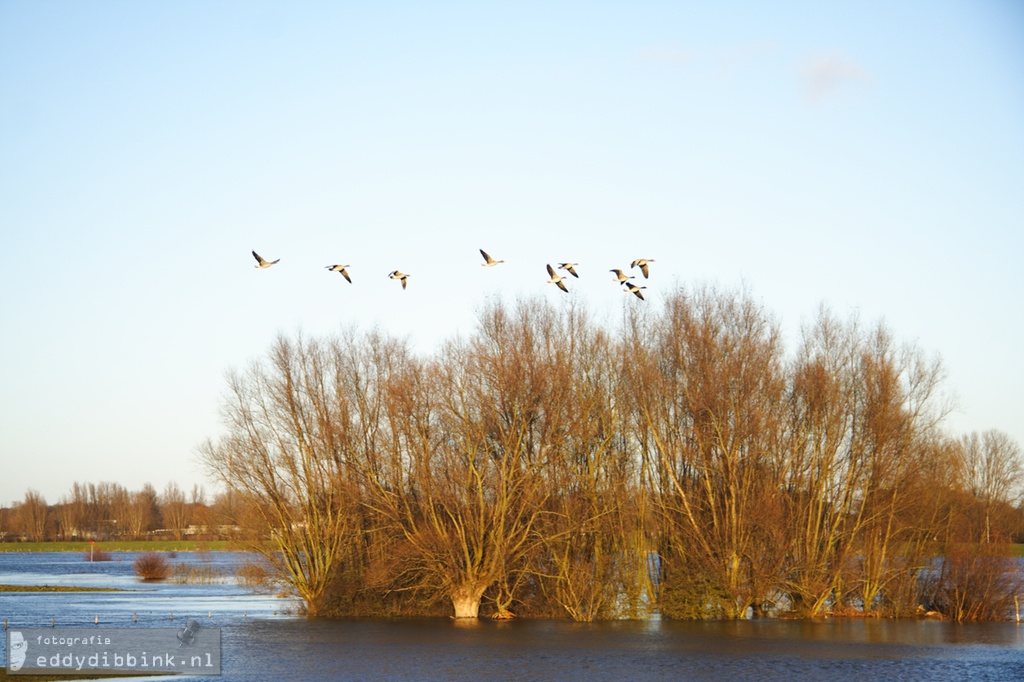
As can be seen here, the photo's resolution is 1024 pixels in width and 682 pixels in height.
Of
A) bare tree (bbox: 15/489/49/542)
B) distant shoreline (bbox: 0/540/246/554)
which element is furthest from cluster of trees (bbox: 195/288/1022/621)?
bare tree (bbox: 15/489/49/542)

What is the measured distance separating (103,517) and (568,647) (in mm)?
174531

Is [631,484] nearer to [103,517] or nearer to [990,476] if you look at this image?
[990,476]

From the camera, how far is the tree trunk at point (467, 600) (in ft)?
150

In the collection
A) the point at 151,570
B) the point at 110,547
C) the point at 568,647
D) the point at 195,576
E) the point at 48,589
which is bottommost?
the point at 110,547

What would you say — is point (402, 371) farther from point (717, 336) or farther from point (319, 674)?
point (319, 674)

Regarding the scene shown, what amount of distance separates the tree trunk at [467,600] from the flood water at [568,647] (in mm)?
850

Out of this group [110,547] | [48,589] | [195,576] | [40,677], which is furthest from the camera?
[110,547]

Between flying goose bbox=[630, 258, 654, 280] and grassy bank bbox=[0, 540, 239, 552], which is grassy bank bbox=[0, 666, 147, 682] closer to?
flying goose bbox=[630, 258, 654, 280]

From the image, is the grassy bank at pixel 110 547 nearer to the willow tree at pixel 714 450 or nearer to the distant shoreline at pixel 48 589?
the distant shoreline at pixel 48 589

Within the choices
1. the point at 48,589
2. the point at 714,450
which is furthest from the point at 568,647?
the point at 48,589

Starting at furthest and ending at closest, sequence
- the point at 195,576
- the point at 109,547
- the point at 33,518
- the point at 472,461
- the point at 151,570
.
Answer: the point at 33,518 → the point at 109,547 → the point at 195,576 → the point at 151,570 → the point at 472,461

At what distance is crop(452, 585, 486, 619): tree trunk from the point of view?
150 ft

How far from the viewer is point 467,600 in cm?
4591

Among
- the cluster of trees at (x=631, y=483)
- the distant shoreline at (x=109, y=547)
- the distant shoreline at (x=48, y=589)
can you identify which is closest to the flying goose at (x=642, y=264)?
the cluster of trees at (x=631, y=483)
